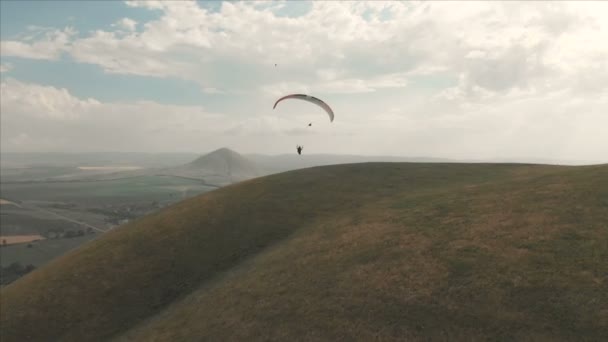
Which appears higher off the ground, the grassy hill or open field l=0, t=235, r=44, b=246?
the grassy hill

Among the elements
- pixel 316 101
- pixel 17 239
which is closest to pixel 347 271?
pixel 316 101

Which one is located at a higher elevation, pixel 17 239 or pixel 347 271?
pixel 347 271

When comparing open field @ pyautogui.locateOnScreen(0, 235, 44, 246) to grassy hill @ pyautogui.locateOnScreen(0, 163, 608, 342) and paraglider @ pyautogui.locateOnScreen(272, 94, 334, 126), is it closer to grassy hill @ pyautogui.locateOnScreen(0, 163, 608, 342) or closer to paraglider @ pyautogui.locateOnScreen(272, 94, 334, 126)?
grassy hill @ pyautogui.locateOnScreen(0, 163, 608, 342)

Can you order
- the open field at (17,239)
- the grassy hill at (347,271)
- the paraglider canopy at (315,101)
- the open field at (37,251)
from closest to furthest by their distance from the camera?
the grassy hill at (347,271) → the paraglider canopy at (315,101) → the open field at (37,251) → the open field at (17,239)

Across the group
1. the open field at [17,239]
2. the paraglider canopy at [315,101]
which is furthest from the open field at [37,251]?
the paraglider canopy at [315,101]

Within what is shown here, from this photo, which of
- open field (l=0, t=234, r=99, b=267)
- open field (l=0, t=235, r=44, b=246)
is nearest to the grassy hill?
open field (l=0, t=234, r=99, b=267)

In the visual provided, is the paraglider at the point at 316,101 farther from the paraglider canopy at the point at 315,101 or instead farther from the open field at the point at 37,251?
the open field at the point at 37,251

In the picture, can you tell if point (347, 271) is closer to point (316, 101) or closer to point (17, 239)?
point (316, 101)

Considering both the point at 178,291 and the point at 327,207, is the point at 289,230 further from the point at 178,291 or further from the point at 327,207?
the point at 178,291
